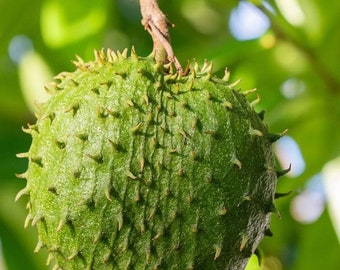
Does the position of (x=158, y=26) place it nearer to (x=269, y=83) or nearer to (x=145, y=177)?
(x=145, y=177)

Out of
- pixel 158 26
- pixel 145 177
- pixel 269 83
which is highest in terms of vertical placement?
pixel 269 83

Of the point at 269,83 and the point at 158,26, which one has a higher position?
the point at 269,83

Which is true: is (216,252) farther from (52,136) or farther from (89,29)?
(89,29)

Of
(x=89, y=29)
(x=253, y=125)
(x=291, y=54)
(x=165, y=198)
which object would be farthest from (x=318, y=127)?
(x=165, y=198)

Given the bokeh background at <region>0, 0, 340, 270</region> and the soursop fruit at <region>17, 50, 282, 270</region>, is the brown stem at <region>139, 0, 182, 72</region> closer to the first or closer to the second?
the soursop fruit at <region>17, 50, 282, 270</region>

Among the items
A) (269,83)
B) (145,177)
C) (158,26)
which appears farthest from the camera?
(269,83)

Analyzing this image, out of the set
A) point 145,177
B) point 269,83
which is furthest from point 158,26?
point 269,83
